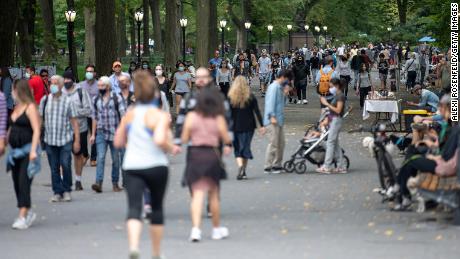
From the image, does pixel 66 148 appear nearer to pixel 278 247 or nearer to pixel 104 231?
pixel 104 231

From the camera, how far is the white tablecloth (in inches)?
1202

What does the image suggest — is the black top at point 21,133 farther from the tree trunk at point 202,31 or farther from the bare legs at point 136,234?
the tree trunk at point 202,31

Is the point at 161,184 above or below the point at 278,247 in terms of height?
above

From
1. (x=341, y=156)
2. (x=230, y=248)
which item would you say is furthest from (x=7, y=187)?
(x=230, y=248)

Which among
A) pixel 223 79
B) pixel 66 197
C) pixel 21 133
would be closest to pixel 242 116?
pixel 66 197

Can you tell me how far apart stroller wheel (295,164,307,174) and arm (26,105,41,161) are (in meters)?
7.37

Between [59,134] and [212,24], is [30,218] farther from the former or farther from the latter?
[212,24]

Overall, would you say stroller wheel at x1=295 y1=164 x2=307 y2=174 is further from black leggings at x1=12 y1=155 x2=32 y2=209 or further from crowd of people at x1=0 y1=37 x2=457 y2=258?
black leggings at x1=12 y1=155 x2=32 y2=209

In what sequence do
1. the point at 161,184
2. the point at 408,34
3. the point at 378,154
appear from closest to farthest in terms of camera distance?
the point at 161,184 < the point at 378,154 < the point at 408,34

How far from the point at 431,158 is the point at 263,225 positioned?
7.01 ft

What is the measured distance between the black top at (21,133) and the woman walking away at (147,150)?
4.06m

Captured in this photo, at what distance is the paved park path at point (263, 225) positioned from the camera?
12.3 m

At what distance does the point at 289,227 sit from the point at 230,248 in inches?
73.4

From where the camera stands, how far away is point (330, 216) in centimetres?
1521
